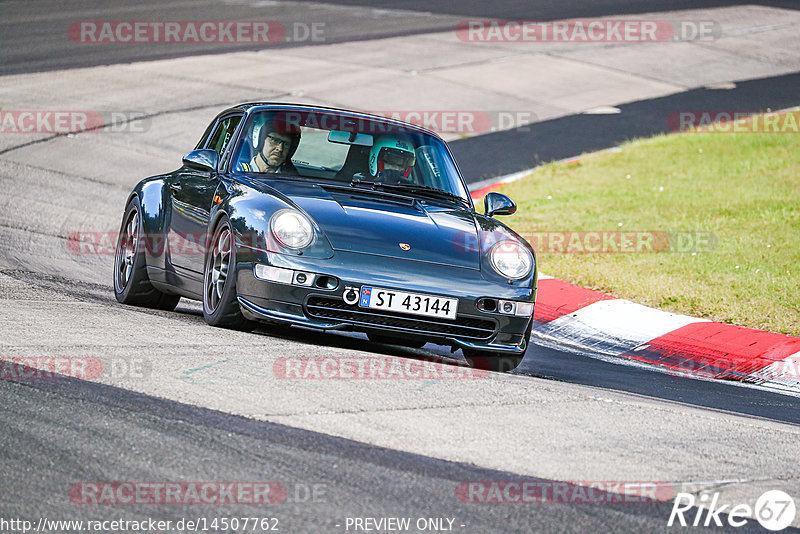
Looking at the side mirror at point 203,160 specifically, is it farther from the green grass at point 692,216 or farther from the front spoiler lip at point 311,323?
the green grass at point 692,216

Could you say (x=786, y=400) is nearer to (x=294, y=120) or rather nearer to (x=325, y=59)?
(x=294, y=120)

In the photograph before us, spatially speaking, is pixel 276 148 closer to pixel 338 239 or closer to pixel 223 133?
pixel 223 133

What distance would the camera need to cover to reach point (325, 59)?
2211 cm

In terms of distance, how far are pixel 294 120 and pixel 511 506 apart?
4158 mm

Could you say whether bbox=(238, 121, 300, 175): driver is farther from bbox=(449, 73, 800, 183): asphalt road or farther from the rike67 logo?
bbox=(449, 73, 800, 183): asphalt road

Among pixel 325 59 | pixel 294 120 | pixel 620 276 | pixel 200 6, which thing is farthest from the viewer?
pixel 200 6

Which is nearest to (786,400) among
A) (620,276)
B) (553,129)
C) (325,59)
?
(620,276)

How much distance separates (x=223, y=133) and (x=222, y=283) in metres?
1.71

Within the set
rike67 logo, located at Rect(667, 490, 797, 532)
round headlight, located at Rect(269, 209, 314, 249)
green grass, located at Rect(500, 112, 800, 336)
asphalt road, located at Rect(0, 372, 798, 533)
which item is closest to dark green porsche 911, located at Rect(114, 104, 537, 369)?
round headlight, located at Rect(269, 209, 314, 249)

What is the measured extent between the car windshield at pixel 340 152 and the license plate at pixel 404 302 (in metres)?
1.21

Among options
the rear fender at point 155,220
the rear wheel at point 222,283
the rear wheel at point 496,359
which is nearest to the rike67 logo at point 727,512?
the rear wheel at point 496,359

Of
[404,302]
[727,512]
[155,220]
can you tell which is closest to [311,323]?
[404,302]

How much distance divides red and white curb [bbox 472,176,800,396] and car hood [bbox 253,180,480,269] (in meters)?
1.90

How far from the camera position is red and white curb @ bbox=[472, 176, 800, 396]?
7.87 m
